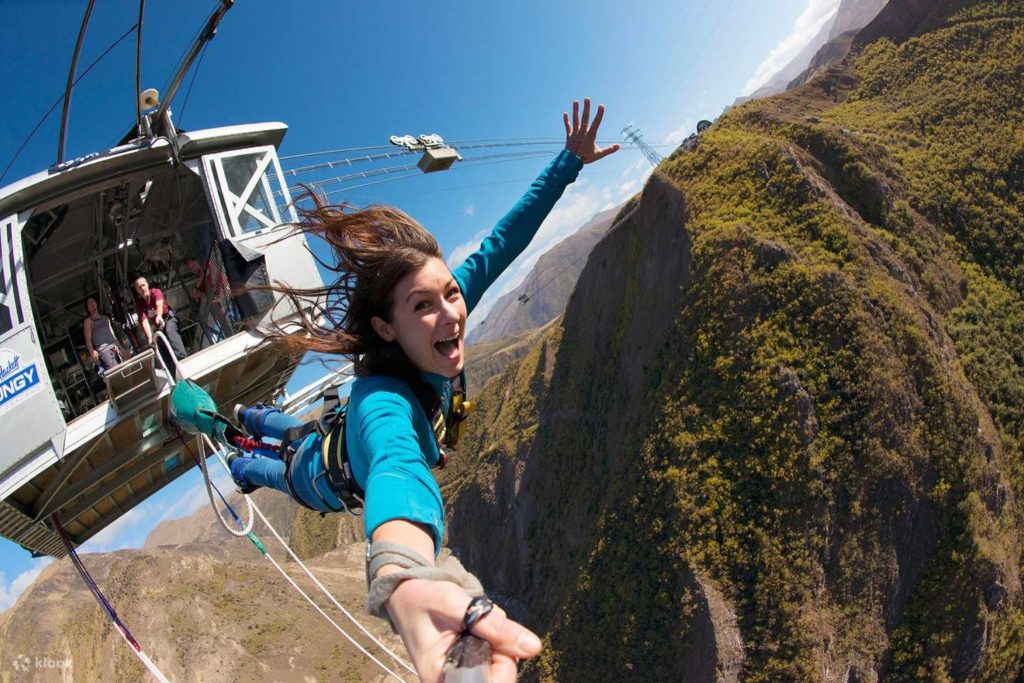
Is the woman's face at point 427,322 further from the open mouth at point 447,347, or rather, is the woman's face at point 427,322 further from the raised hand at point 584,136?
the raised hand at point 584,136

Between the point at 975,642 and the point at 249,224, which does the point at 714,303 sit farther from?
the point at 249,224

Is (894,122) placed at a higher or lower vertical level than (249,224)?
lower

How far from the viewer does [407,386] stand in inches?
85.8

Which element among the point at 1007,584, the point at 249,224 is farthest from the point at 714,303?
the point at 249,224

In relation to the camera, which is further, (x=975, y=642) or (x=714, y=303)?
(x=714, y=303)

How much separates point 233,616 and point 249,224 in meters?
42.3

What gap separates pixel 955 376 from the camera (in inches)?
1025

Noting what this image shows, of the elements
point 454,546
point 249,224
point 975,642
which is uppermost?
point 249,224

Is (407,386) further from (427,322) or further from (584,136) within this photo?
(584,136)

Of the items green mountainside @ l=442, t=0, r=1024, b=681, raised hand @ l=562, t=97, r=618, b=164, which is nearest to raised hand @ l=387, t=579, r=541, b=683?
raised hand @ l=562, t=97, r=618, b=164

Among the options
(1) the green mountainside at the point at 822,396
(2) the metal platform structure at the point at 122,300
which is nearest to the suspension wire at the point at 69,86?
(2) the metal platform structure at the point at 122,300

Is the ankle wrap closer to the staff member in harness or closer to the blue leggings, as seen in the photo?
the staff member in harness

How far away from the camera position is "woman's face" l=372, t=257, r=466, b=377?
2258 millimetres

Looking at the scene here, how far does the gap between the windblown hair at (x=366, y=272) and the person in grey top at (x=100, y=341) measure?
5.28 meters
